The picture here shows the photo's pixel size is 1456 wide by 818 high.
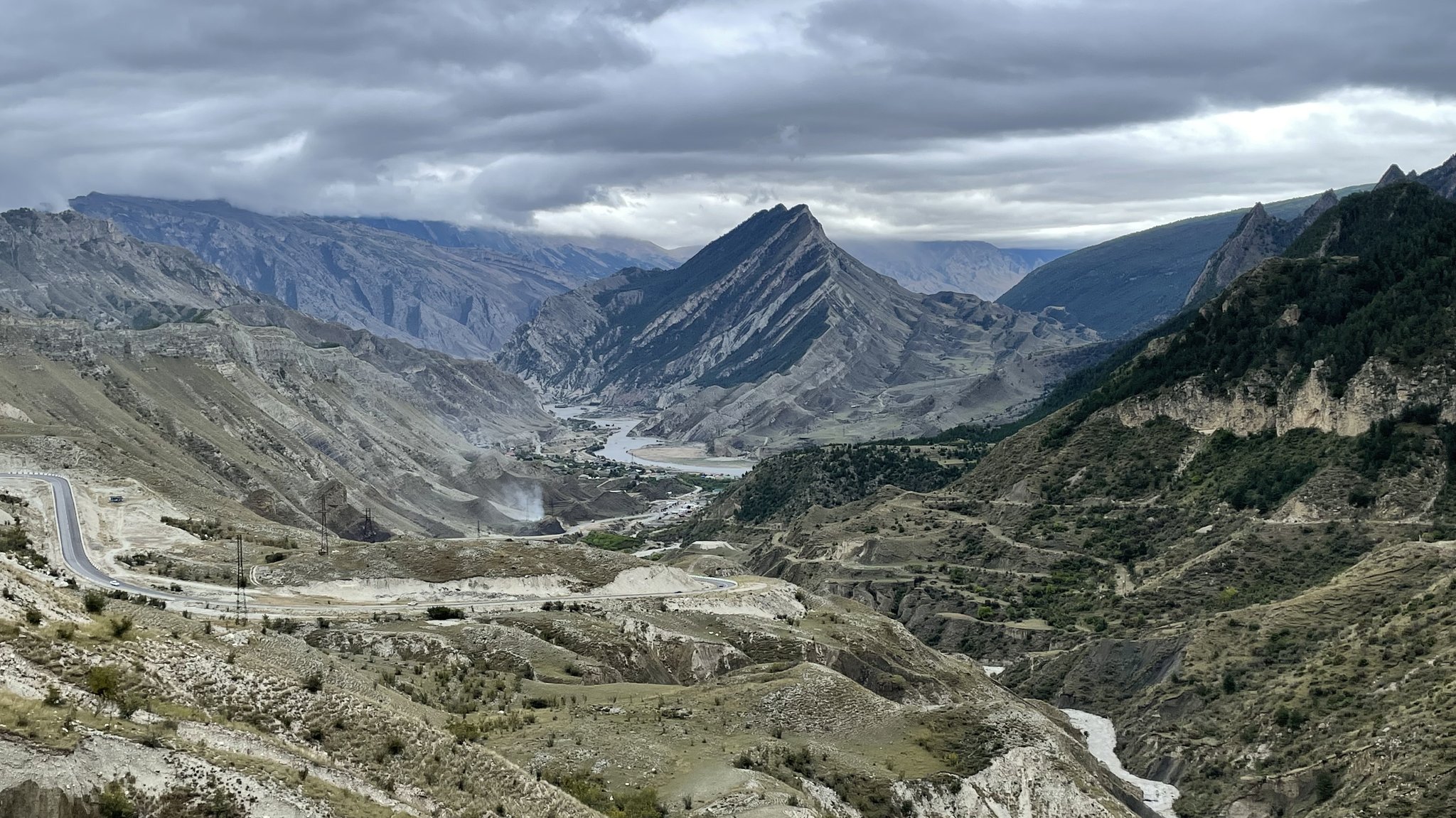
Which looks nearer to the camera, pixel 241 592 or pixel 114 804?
pixel 114 804

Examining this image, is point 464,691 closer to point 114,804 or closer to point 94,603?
point 94,603

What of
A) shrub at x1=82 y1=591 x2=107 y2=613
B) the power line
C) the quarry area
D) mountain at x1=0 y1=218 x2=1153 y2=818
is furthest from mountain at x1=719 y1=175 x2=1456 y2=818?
shrub at x1=82 y1=591 x2=107 y2=613

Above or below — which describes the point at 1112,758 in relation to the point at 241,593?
below

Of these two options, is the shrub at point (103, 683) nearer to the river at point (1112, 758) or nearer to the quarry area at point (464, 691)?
the quarry area at point (464, 691)

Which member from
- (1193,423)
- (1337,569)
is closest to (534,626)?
(1337,569)

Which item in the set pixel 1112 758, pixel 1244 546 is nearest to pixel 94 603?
pixel 1112 758

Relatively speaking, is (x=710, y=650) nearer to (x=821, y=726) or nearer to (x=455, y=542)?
(x=821, y=726)

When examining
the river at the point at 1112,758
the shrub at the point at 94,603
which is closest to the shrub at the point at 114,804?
the shrub at the point at 94,603
